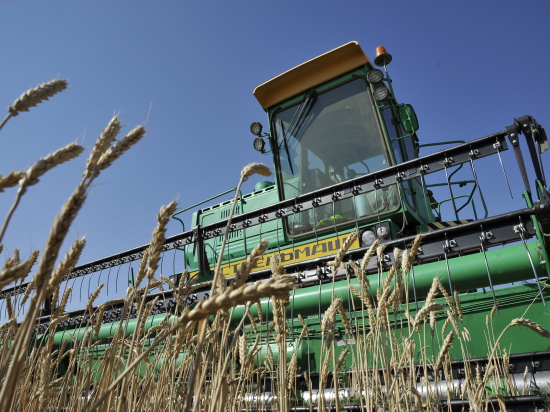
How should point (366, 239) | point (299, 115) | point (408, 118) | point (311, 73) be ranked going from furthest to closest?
point (299, 115) → point (311, 73) → point (408, 118) → point (366, 239)

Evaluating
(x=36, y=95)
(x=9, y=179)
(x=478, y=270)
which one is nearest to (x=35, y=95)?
(x=36, y=95)

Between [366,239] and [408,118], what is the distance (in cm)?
159

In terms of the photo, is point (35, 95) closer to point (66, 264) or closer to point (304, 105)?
point (66, 264)

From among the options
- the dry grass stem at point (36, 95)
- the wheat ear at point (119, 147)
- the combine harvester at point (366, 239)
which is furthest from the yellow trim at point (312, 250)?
the wheat ear at point (119, 147)

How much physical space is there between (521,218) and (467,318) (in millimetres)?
1091

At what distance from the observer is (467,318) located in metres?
3.16

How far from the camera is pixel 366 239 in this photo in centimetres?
391

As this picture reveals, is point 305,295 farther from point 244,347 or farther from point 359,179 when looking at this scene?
point 244,347

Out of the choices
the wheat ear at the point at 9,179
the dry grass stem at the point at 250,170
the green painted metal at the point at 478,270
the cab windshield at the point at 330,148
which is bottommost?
the wheat ear at the point at 9,179

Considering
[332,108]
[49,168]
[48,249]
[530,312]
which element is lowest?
[48,249]

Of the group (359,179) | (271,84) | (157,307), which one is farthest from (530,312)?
(271,84)

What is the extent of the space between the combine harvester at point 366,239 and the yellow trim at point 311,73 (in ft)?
0.04

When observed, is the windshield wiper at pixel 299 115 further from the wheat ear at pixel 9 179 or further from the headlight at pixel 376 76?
the wheat ear at pixel 9 179

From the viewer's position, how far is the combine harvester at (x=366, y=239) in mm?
2301
